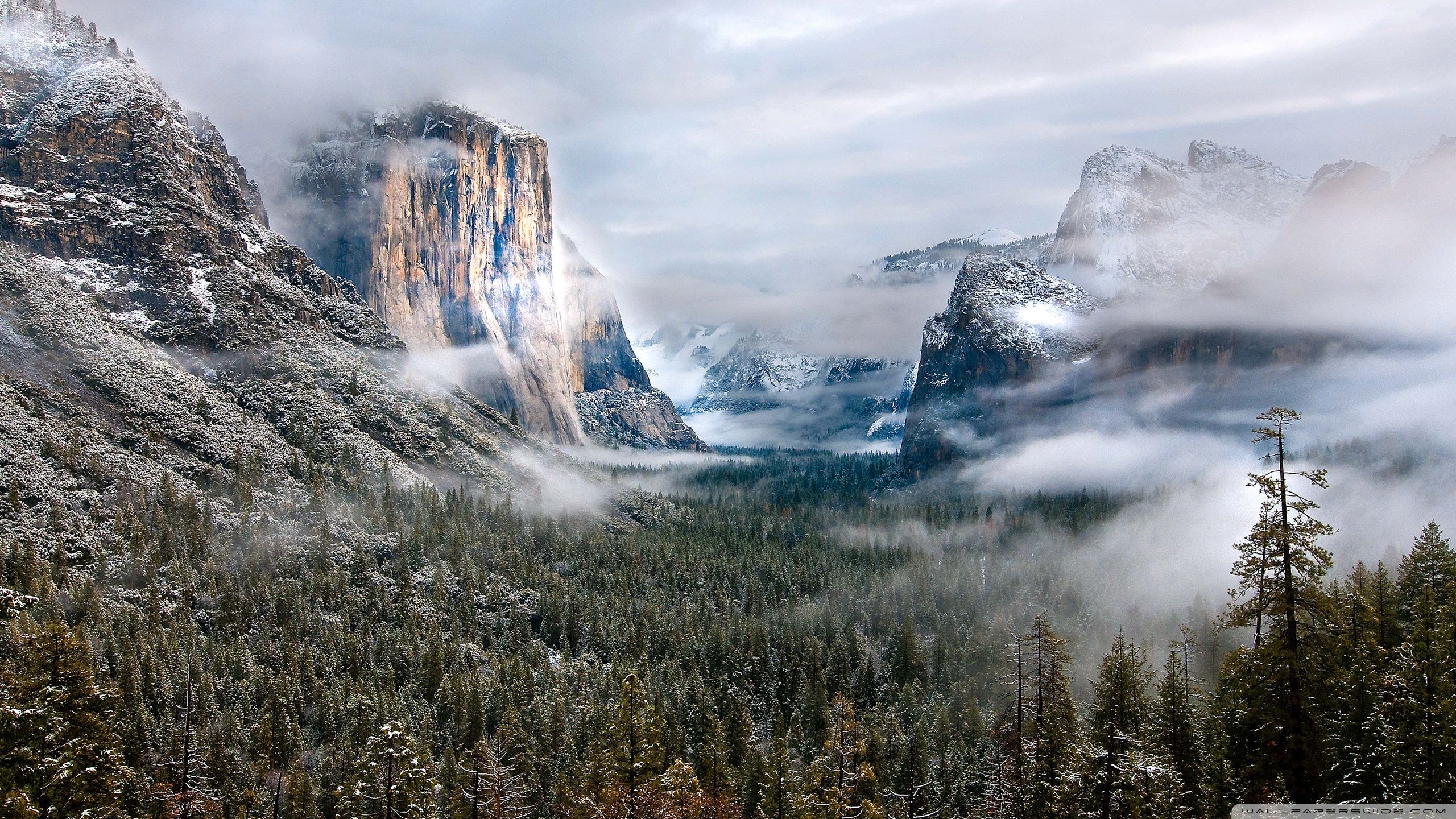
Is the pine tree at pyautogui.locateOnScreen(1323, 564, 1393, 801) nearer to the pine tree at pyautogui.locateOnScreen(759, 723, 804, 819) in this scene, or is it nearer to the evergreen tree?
the pine tree at pyautogui.locateOnScreen(759, 723, 804, 819)

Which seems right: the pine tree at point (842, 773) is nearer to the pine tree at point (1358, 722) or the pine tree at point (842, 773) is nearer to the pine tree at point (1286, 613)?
the pine tree at point (1286, 613)

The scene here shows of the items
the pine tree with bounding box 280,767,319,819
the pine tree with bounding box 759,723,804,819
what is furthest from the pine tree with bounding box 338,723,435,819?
the pine tree with bounding box 280,767,319,819

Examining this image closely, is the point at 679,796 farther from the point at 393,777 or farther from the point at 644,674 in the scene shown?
the point at 644,674

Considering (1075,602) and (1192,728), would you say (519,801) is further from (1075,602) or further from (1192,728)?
(1075,602)

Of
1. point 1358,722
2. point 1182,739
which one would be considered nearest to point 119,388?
point 1182,739

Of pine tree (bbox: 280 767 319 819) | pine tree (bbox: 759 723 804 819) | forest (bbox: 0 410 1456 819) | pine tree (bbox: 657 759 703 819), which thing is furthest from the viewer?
pine tree (bbox: 280 767 319 819)
